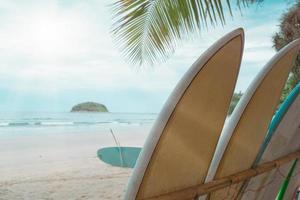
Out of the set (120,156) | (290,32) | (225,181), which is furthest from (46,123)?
(225,181)

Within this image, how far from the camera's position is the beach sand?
5.72 meters

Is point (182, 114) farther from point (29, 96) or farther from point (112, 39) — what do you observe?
point (29, 96)

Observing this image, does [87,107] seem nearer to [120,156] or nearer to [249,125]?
[120,156]

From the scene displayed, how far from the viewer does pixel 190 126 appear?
2.73 ft

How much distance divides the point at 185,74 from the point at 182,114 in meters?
0.10

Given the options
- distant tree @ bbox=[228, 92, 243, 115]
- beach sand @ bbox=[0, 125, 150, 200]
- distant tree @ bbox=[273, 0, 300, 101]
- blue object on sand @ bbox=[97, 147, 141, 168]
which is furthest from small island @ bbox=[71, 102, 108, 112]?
distant tree @ bbox=[228, 92, 243, 115]

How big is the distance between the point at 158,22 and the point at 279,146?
4.03 feet

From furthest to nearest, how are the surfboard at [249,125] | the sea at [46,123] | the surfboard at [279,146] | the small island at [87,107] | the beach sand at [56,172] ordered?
the small island at [87,107], the sea at [46,123], the beach sand at [56,172], the surfboard at [279,146], the surfboard at [249,125]

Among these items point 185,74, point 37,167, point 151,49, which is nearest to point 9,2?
point 37,167

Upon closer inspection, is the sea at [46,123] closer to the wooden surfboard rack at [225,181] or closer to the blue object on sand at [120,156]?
the blue object on sand at [120,156]

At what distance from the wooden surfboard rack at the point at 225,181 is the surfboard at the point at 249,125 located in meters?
0.02

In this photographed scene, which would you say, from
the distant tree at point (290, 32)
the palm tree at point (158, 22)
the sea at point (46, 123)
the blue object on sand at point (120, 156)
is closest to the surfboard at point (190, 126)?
the palm tree at point (158, 22)

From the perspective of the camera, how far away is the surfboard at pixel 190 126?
75cm

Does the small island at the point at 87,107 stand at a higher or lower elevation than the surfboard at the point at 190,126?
lower
